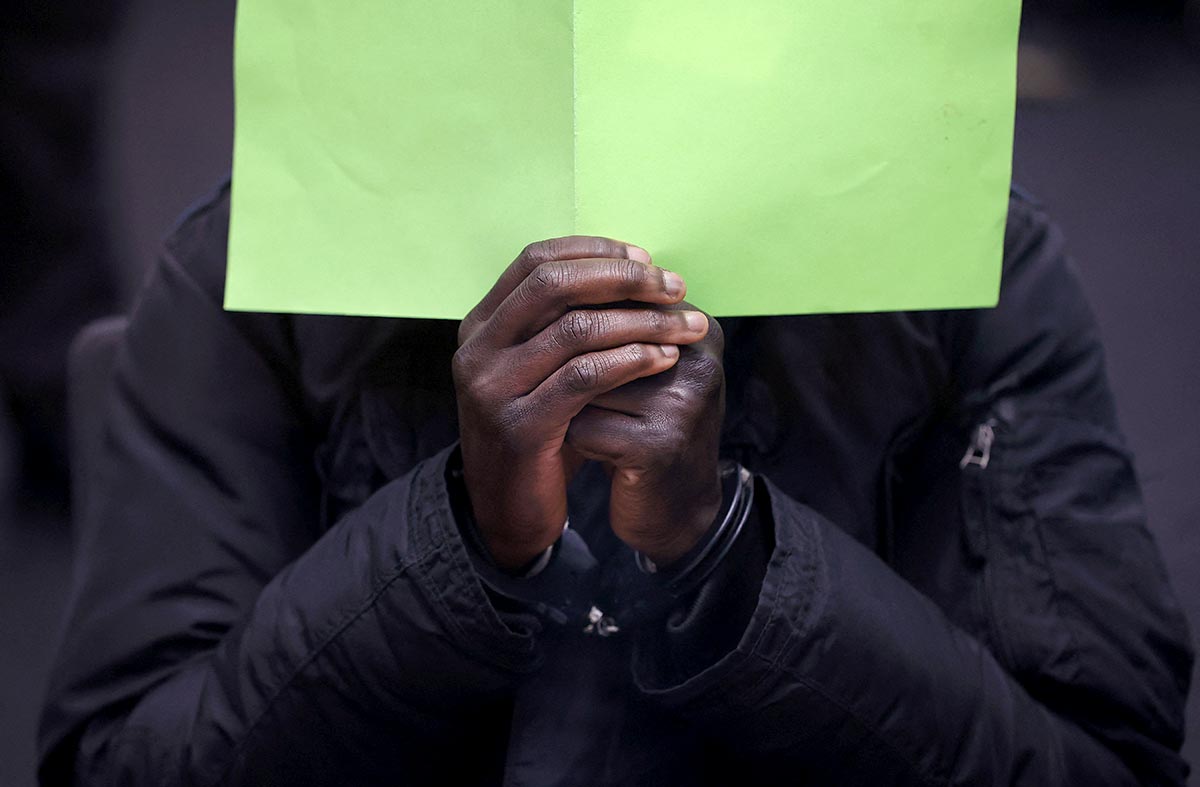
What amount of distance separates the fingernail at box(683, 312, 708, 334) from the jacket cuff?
0.12 metres

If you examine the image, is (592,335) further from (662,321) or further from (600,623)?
(600,623)

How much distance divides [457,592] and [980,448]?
0.28 m

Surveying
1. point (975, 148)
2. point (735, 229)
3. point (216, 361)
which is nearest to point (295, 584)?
point (216, 361)

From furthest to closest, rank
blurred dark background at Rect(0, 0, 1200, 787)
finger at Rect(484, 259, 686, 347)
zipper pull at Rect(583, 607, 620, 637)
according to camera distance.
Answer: blurred dark background at Rect(0, 0, 1200, 787) → zipper pull at Rect(583, 607, 620, 637) → finger at Rect(484, 259, 686, 347)

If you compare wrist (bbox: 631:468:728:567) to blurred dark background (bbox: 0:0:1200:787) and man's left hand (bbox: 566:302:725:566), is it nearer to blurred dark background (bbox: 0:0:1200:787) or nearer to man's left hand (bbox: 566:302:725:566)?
man's left hand (bbox: 566:302:725:566)


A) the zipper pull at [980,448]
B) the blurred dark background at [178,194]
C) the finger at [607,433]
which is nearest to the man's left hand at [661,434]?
the finger at [607,433]

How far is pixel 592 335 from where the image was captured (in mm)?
338

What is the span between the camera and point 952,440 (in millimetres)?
521

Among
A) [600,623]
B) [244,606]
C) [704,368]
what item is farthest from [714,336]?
[244,606]

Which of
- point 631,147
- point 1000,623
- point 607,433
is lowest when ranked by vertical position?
point 1000,623

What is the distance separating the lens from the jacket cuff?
0.40 metres

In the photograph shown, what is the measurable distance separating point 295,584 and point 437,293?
0.54ft

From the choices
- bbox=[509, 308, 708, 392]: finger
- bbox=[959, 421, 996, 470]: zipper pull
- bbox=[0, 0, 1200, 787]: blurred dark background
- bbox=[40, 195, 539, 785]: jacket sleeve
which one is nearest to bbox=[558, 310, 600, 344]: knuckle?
bbox=[509, 308, 708, 392]: finger

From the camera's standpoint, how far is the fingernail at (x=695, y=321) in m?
0.35
